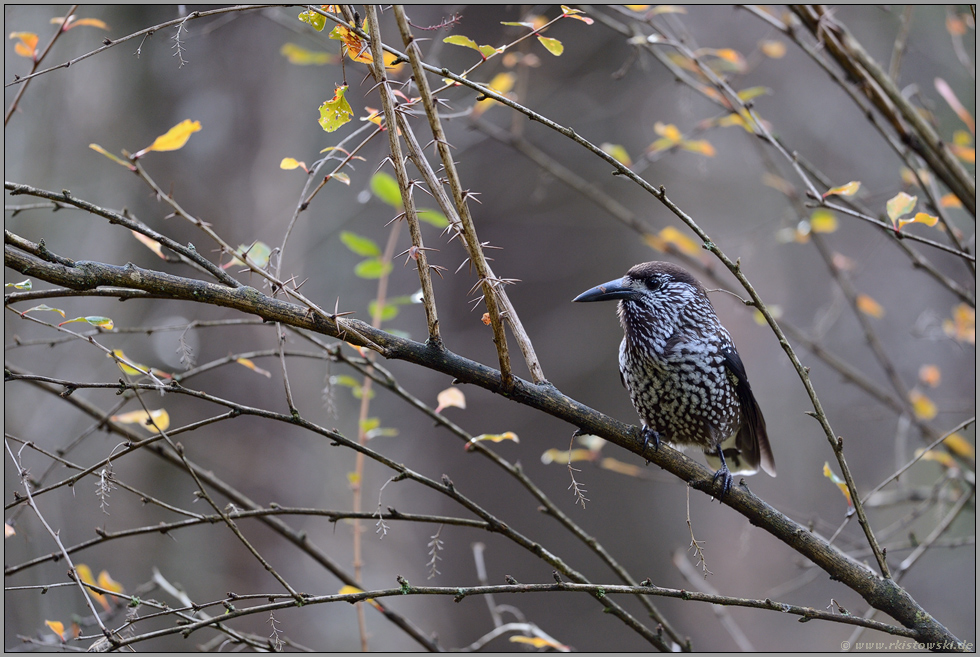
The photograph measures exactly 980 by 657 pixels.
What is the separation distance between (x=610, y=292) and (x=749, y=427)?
919 mm

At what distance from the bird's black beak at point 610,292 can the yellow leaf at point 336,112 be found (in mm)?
1148

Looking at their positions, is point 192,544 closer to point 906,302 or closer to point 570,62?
point 570,62

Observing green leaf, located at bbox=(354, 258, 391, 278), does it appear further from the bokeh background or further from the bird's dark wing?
the bokeh background

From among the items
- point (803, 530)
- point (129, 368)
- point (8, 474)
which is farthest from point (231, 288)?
point (803, 530)

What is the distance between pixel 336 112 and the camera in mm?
1643

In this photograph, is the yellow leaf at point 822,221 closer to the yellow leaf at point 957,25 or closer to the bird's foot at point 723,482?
the yellow leaf at point 957,25

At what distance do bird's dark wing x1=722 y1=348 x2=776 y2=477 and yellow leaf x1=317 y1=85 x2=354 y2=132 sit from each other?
1.80m

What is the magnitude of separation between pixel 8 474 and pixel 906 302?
9720 mm

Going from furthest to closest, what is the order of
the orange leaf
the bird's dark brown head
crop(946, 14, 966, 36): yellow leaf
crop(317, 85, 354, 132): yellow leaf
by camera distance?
1. the orange leaf
2. crop(946, 14, 966, 36): yellow leaf
3. the bird's dark brown head
4. crop(317, 85, 354, 132): yellow leaf

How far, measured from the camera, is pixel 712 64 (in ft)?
10.6

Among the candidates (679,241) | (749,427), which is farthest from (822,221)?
(749,427)

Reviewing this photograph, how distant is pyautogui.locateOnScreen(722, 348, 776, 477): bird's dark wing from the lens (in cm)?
273

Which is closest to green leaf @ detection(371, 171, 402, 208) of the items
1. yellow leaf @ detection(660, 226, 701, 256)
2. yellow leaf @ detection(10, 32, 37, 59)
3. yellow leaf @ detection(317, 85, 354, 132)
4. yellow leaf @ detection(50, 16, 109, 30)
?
yellow leaf @ detection(317, 85, 354, 132)

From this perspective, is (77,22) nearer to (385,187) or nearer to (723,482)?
(385,187)
